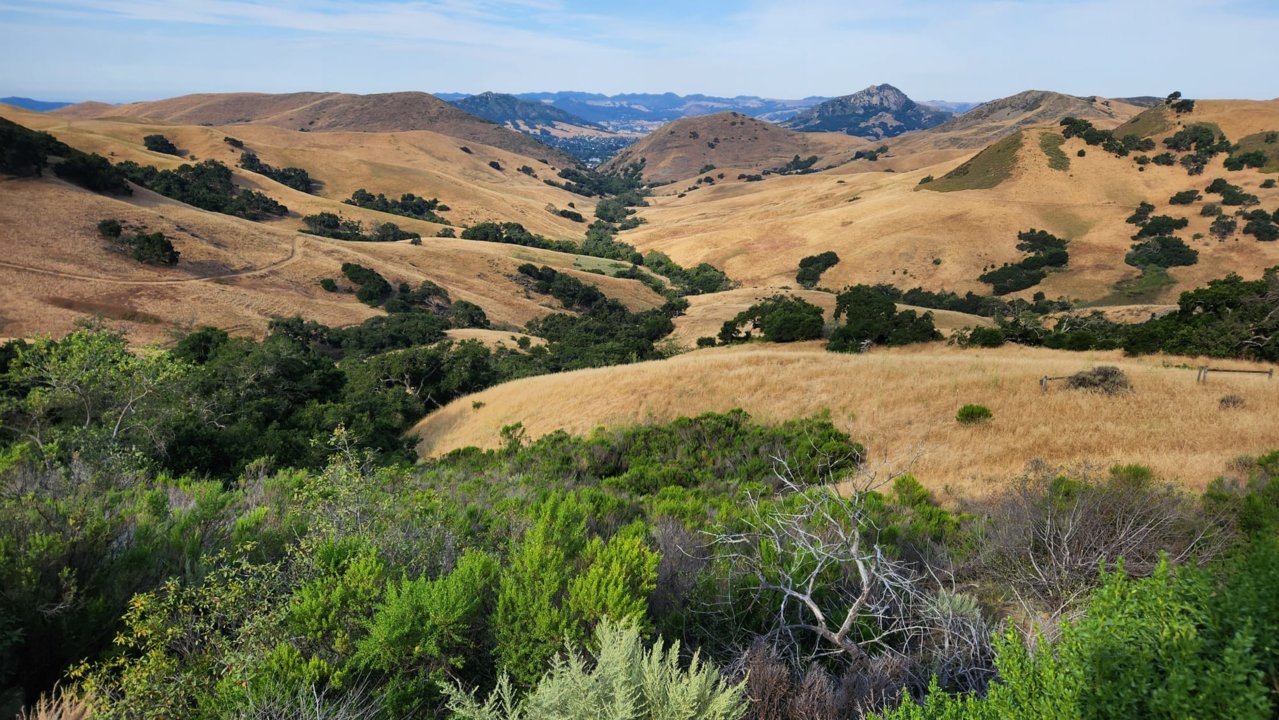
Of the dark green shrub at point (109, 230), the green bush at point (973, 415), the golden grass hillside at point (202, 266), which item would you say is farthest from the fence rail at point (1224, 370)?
the dark green shrub at point (109, 230)

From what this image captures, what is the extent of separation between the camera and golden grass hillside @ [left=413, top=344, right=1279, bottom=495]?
11055mm

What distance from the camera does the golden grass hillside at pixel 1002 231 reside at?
56.7 metres

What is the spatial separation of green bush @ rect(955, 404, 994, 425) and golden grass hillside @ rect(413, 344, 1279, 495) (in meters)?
0.16

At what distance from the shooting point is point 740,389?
18.2 meters

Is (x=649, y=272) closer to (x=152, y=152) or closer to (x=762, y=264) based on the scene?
(x=762, y=264)

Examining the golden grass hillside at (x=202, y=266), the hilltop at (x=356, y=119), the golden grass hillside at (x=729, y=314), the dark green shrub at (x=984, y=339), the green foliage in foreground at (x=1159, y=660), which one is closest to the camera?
the green foliage in foreground at (x=1159, y=660)

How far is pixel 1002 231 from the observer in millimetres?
67375

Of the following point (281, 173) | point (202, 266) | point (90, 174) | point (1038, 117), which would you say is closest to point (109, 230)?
point (202, 266)

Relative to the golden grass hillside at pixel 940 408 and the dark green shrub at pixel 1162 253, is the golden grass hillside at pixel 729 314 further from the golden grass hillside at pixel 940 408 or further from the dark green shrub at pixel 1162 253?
the dark green shrub at pixel 1162 253

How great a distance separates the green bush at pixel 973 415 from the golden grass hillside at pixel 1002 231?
51.6 meters

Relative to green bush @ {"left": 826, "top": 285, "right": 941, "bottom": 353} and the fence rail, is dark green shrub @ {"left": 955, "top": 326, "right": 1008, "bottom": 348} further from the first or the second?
the fence rail

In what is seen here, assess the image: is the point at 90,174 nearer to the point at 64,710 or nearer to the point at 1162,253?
the point at 64,710

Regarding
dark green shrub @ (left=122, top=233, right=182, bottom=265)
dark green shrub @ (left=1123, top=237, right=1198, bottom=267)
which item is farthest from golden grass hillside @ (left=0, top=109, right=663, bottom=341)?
dark green shrub @ (left=1123, top=237, right=1198, bottom=267)

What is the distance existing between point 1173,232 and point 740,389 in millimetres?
67759
